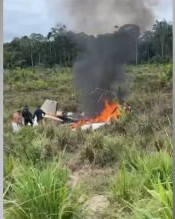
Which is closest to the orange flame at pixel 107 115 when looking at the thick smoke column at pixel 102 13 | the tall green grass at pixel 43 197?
the tall green grass at pixel 43 197

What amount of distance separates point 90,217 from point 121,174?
33cm

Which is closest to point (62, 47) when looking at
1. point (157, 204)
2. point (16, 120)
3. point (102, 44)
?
point (102, 44)

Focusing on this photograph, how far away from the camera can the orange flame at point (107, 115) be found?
2.73 metres

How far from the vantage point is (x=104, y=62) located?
8.95ft

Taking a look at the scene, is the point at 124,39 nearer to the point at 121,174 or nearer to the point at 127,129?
the point at 127,129

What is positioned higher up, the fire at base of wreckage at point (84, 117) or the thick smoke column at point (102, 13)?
the thick smoke column at point (102, 13)

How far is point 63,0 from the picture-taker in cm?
270

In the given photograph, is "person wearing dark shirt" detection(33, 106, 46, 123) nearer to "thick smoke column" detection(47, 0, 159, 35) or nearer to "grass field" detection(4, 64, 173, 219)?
"grass field" detection(4, 64, 173, 219)

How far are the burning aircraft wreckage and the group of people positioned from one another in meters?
0.28

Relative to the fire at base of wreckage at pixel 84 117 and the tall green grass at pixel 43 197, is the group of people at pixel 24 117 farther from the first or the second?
the tall green grass at pixel 43 197

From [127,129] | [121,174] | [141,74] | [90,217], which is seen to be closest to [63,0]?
[141,74]

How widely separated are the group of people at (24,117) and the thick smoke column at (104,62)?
0.32 meters

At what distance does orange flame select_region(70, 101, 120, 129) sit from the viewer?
8.95 feet

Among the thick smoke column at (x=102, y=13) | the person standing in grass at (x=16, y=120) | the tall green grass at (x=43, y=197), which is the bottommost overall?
the tall green grass at (x=43, y=197)
